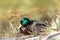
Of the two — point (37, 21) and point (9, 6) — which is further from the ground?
point (9, 6)

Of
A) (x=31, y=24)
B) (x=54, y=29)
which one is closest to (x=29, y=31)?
(x=31, y=24)

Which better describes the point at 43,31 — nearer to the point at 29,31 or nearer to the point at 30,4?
the point at 29,31

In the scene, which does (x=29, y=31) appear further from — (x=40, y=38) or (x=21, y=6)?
(x=21, y=6)

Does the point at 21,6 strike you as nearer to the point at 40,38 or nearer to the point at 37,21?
the point at 37,21

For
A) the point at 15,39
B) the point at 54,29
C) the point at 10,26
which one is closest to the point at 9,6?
the point at 10,26

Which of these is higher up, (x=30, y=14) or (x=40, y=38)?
(x=30, y=14)

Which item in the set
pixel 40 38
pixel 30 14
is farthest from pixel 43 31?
pixel 30 14

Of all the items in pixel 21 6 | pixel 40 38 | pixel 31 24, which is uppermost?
pixel 21 6
